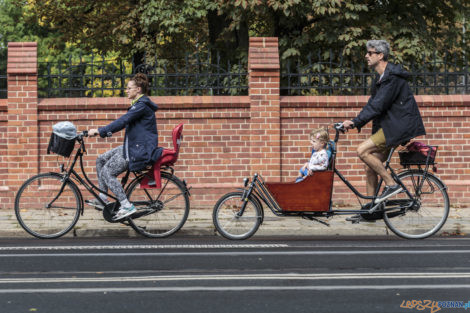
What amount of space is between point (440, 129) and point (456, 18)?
616 centimetres

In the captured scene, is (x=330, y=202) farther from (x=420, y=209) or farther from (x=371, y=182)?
(x=420, y=209)

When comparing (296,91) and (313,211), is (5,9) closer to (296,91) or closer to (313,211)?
(296,91)

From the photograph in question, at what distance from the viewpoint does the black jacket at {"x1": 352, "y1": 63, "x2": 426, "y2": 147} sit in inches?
342

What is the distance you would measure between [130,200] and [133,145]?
64 cm

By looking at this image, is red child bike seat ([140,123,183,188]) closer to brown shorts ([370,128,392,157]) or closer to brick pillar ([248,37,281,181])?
brown shorts ([370,128,392,157])

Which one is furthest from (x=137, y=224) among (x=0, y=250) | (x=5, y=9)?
(x=5, y=9)

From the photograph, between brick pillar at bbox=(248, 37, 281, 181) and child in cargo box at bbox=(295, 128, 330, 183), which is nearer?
child in cargo box at bbox=(295, 128, 330, 183)

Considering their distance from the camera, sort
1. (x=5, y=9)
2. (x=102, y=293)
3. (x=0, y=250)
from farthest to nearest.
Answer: (x=5, y=9), (x=0, y=250), (x=102, y=293)

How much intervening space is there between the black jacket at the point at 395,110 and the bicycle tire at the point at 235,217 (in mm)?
1443

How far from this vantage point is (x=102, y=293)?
5.92 metres

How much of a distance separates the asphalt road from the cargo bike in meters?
0.20

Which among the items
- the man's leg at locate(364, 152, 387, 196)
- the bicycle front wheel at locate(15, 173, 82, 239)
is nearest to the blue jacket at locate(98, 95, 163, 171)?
the bicycle front wheel at locate(15, 173, 82, 239)

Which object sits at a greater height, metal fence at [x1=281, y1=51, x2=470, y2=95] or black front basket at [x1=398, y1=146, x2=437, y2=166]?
metal fence at [x1=281, y1=51, x2=470, y2=95]

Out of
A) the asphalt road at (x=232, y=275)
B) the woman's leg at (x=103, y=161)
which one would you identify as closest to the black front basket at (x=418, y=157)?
the asphalt road at (x=232, y=275)
